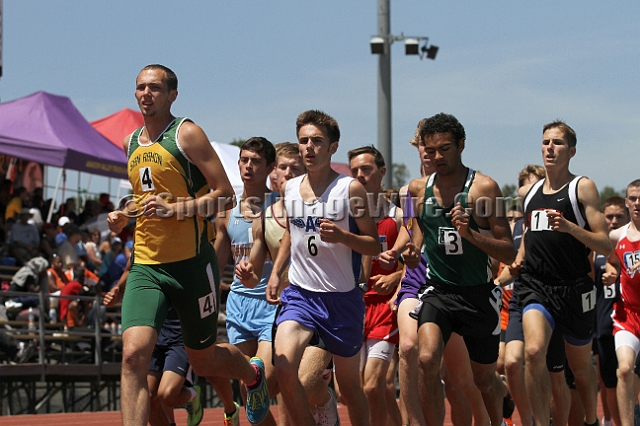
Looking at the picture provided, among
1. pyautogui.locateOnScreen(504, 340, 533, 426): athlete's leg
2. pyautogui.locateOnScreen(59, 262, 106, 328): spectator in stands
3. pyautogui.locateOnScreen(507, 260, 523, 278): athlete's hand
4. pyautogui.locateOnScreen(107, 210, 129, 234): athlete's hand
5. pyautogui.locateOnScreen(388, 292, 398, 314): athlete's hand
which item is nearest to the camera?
pyautogui.locateOnScreen(107, 210, 129, 234): athlete's hand

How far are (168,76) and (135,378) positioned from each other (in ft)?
6.64

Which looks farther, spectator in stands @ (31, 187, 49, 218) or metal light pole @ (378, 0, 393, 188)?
spectator in stands @ (31, 187, 49, 218)

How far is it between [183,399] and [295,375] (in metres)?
1.69

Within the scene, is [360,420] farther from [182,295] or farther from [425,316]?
[182,295]

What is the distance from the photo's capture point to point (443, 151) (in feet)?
23.7

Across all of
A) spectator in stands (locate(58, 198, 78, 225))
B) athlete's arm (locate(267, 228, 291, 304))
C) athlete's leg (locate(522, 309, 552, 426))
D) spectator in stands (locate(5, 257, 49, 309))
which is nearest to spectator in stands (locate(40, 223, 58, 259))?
spectator in stands (locate(5, 257, 49, 309))

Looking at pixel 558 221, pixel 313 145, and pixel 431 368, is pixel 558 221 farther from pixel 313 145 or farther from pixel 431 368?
pixel 313 145

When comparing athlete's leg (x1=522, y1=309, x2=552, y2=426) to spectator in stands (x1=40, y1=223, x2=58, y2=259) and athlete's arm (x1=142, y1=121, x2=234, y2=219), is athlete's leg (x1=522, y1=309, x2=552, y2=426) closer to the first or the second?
athlete's arm (x1=142, y1=121, x2=234, y2=219)

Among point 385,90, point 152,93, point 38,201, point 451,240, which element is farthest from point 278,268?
point 38,201

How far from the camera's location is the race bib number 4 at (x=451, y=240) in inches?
283

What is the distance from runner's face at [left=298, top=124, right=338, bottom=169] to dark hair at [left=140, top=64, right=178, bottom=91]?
40.3 inches

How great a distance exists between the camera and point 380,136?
1756 cm

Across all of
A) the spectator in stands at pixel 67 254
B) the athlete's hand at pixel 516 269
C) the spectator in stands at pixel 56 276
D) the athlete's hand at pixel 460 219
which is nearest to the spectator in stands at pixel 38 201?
the spectator in stands at pixel 67 254

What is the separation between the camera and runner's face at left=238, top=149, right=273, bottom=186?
8273mm
